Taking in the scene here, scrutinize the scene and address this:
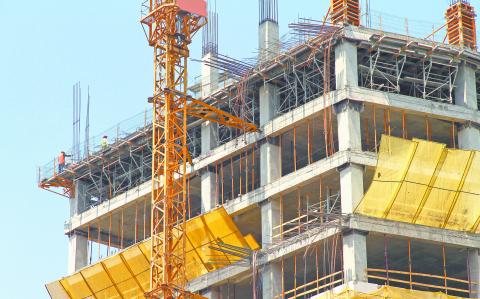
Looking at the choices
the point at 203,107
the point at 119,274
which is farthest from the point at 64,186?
the point at 203,107

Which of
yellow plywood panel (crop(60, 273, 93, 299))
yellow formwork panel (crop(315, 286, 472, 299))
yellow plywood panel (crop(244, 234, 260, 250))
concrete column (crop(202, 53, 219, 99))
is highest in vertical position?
concrete column (crop(202, 53, 219, 99))

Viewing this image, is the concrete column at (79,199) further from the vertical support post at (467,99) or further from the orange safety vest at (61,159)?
the vertical support post at (467,99)

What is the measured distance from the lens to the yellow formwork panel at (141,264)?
94.9 m

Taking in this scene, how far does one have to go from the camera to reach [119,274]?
102625mm

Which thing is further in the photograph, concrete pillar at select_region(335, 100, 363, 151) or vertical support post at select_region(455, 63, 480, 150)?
vertical support post at select_region(455, 63, 480, 150)

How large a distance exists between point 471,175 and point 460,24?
36.9ft

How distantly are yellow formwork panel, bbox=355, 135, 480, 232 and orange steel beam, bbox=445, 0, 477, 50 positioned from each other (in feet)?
31.9

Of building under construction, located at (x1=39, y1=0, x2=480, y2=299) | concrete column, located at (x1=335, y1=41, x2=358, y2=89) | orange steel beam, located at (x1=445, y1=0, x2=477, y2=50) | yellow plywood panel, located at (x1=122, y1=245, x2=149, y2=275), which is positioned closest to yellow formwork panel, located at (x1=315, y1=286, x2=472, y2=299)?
building under construction, located at (x1=39, y1=0, x2=480, y2=299)

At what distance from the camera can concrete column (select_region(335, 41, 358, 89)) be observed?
8988cm

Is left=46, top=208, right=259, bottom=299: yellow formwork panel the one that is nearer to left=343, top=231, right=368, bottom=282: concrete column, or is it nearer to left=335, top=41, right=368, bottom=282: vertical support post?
left=335, top=41, right=368, bottom=282: vertical support post

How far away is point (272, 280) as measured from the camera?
299 feet

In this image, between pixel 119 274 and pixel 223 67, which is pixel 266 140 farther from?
pixel 119 274

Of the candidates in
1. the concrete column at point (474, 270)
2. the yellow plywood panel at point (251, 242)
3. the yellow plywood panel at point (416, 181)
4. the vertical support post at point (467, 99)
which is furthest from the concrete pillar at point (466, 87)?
the yellow plywood panel at point (251, 242)

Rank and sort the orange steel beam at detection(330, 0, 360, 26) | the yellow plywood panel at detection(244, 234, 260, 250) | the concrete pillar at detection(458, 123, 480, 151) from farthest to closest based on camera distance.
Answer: the yellow plywood panel at detection(244, 234, 260, 250) → the orange steel beam at detection(330, 0, 360, 26) → the concrete pillar at detection(458, 123, 480, 151)
